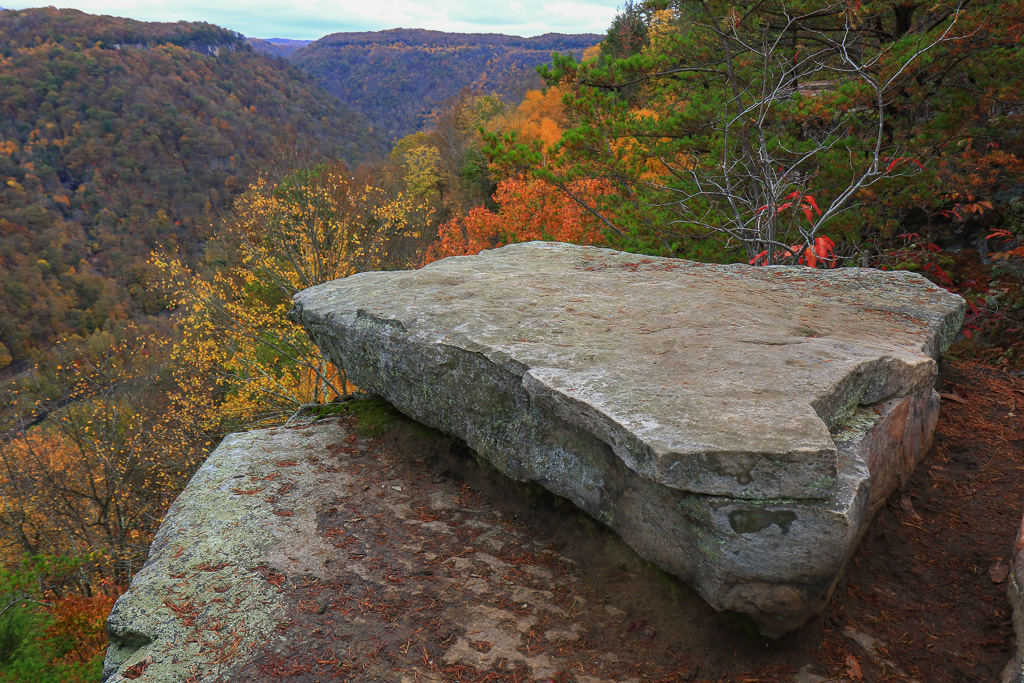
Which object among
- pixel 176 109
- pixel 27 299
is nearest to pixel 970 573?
pixel 27 299

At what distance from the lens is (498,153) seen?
26.1 ft

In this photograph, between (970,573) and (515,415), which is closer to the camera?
(970,573)

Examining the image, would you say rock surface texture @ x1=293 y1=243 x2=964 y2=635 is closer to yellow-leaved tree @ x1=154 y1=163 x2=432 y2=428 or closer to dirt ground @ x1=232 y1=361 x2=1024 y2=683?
dirt ground @ x1=232 y1=361 x2=1024 y2=683

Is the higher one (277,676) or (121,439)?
(277,676)

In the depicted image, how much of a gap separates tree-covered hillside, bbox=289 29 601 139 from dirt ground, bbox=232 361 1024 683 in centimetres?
11388

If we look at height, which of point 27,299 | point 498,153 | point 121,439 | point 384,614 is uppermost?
point 498,153

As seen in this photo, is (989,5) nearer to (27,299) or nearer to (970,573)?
(970,573)

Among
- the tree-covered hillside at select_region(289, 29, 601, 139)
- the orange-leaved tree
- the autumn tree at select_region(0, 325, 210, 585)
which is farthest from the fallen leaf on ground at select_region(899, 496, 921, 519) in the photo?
the tree-covered hillside at select_region(289, 29, 601, 139)

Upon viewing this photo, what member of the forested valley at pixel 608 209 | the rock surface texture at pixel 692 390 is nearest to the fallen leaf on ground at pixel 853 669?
the rock surface texture at pixel 692 390

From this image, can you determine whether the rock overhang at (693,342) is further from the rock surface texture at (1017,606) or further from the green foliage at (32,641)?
the green foliage at (32,641)

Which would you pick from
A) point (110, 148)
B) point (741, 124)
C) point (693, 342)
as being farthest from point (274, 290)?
point (110, 148)

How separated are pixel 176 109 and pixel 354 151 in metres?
29.1

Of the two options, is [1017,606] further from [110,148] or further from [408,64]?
[408,64]

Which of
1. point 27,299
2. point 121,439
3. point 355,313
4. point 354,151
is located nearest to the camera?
point 355,313
